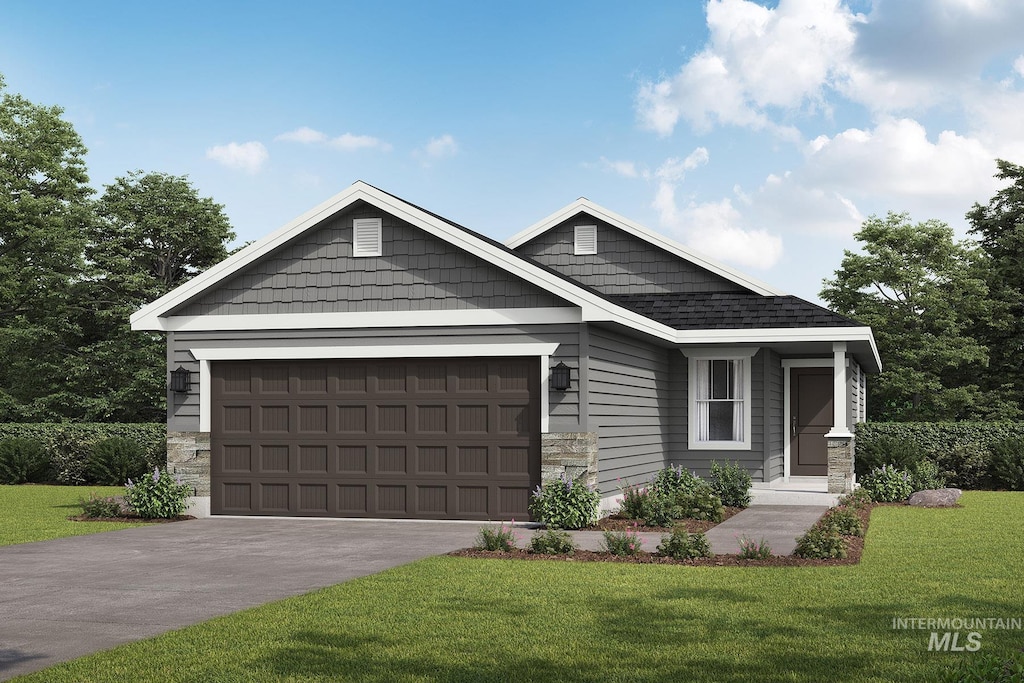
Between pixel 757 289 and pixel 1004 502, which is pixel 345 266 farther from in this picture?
pixel 1004 502

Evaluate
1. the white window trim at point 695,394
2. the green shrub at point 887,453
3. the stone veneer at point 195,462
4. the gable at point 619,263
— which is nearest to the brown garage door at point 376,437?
the stone veneer at point 195,462

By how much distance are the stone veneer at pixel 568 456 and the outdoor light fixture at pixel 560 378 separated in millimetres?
674

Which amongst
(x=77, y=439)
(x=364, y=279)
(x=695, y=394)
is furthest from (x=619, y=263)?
(x=77, y=439)

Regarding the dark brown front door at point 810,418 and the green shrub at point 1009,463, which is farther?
the dark brown front door at point 810,418

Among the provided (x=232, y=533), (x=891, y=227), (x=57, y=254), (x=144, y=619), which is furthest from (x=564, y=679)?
(x=891, y=227)

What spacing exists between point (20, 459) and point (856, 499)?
1836 centimetres

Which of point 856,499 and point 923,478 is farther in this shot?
point 923,478

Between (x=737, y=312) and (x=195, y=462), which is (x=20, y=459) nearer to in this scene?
(x=195, y=462)

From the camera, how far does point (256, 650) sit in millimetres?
7426

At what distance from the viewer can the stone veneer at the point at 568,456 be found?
15.8 m

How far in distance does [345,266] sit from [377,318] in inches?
38.4

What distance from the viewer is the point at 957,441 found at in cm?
2397

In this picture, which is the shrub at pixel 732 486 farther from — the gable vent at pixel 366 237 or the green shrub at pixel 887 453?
the gable vent at pixel 366 237

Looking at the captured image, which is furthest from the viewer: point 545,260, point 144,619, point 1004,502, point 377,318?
point 545,260
